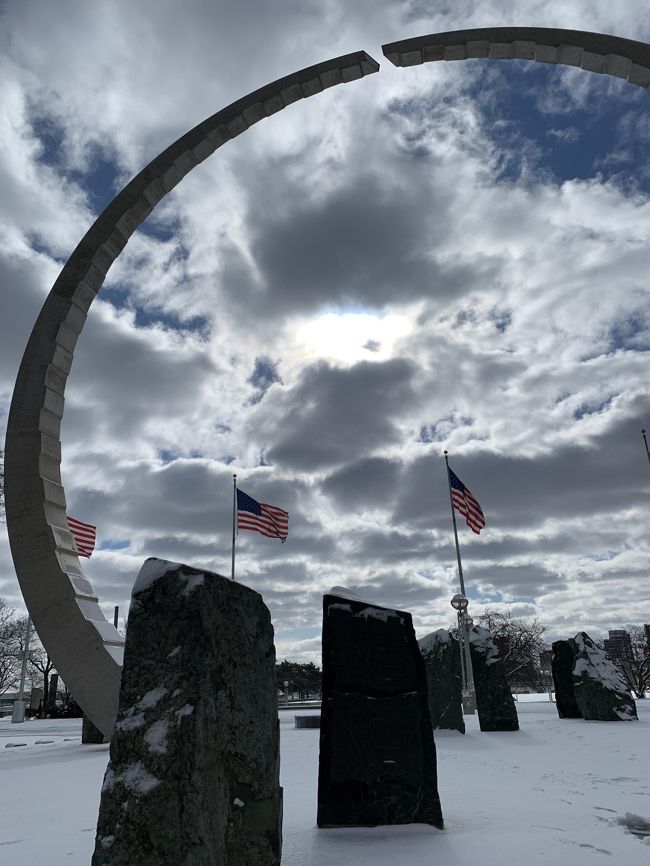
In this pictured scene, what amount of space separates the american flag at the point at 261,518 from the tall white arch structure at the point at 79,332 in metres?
9.73

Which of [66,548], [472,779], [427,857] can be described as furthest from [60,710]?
[427,857]

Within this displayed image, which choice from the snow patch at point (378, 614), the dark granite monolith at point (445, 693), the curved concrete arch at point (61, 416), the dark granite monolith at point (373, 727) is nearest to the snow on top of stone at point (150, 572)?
the dark granite monolith at point (373, 727)

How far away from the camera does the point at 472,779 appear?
6.80 metres

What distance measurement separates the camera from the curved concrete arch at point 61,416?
8.94 m

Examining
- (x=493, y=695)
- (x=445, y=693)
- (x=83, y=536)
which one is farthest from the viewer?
(x=83, y=536)

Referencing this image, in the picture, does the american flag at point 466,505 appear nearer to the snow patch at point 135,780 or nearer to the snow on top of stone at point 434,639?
the snow on top of stone at point 434,639

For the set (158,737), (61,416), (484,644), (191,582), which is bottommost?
(158,737)

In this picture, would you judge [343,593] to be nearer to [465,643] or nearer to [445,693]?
[445,693]

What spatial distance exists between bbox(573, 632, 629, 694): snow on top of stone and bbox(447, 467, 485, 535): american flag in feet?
19.7

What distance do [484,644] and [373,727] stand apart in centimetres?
1003

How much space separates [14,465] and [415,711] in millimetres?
7207

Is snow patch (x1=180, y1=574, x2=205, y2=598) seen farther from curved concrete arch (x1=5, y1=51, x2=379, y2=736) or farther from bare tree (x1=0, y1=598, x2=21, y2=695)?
bare tree (x1=0, y1=598, x2=21, y2=695)

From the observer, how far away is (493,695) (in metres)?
12.9

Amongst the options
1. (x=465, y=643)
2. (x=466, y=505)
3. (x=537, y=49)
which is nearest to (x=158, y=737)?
(x=537, y=49)
